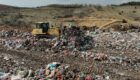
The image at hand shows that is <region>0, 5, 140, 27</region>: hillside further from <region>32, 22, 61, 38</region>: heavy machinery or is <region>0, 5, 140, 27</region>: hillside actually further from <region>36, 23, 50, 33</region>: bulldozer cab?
<region>32, 22, 61, 38</region>: heavy machinery

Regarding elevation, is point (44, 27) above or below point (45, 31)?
above

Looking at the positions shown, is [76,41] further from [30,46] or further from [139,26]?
[139,26]

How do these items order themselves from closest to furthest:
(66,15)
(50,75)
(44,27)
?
1. (50,75)
2. (44,27)
3. (66,15)

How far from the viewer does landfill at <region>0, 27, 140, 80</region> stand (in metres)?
17.7

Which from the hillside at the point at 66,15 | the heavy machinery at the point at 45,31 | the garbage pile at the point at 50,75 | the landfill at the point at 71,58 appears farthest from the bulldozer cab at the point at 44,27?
the hillside at the point at 66,15

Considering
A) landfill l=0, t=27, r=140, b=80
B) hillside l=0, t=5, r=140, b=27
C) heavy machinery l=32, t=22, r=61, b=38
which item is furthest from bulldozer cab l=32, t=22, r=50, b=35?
hillside l=0, t=5, r=140, b=27

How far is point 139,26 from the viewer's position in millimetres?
43062

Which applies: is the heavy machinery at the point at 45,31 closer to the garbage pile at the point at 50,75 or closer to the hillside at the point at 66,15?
the garbage pile at the point at 50,75

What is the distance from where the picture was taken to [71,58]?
930 inches

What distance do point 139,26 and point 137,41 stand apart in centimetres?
1194

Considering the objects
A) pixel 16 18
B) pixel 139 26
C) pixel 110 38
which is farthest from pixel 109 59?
pixel 16 18

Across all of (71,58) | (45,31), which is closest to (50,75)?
(71,58)

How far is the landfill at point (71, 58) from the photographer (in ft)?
58.1

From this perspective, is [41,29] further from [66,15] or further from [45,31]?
[66,15]
